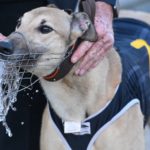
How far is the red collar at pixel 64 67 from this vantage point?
3035mm

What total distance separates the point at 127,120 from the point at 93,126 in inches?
6.7

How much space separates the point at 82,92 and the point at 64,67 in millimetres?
199

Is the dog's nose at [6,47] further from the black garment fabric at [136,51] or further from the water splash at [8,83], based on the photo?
the black garment fabric at [136,51]

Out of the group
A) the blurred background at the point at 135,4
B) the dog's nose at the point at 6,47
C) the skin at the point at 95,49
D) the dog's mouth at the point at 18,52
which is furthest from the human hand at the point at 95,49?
the blurred background at the point at 135,4

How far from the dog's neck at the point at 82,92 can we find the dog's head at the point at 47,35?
0.15 m

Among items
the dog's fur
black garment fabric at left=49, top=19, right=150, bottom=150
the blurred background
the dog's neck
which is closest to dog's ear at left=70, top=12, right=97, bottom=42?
the dog's fur

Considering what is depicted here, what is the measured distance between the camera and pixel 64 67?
3.04 metres

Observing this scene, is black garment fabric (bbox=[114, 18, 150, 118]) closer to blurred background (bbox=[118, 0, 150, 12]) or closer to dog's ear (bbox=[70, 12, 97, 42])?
dog's ear (bbox=[70, 12, 97, 42])

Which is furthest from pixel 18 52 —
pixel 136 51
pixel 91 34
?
pixel 136 51

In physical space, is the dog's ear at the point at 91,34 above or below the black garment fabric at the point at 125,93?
above

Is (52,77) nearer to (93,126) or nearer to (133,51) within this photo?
(93,126)

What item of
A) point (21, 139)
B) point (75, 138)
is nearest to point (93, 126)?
point (75, 138)

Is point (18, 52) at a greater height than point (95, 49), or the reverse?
point (18, 52)

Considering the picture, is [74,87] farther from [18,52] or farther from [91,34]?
[18,52]
